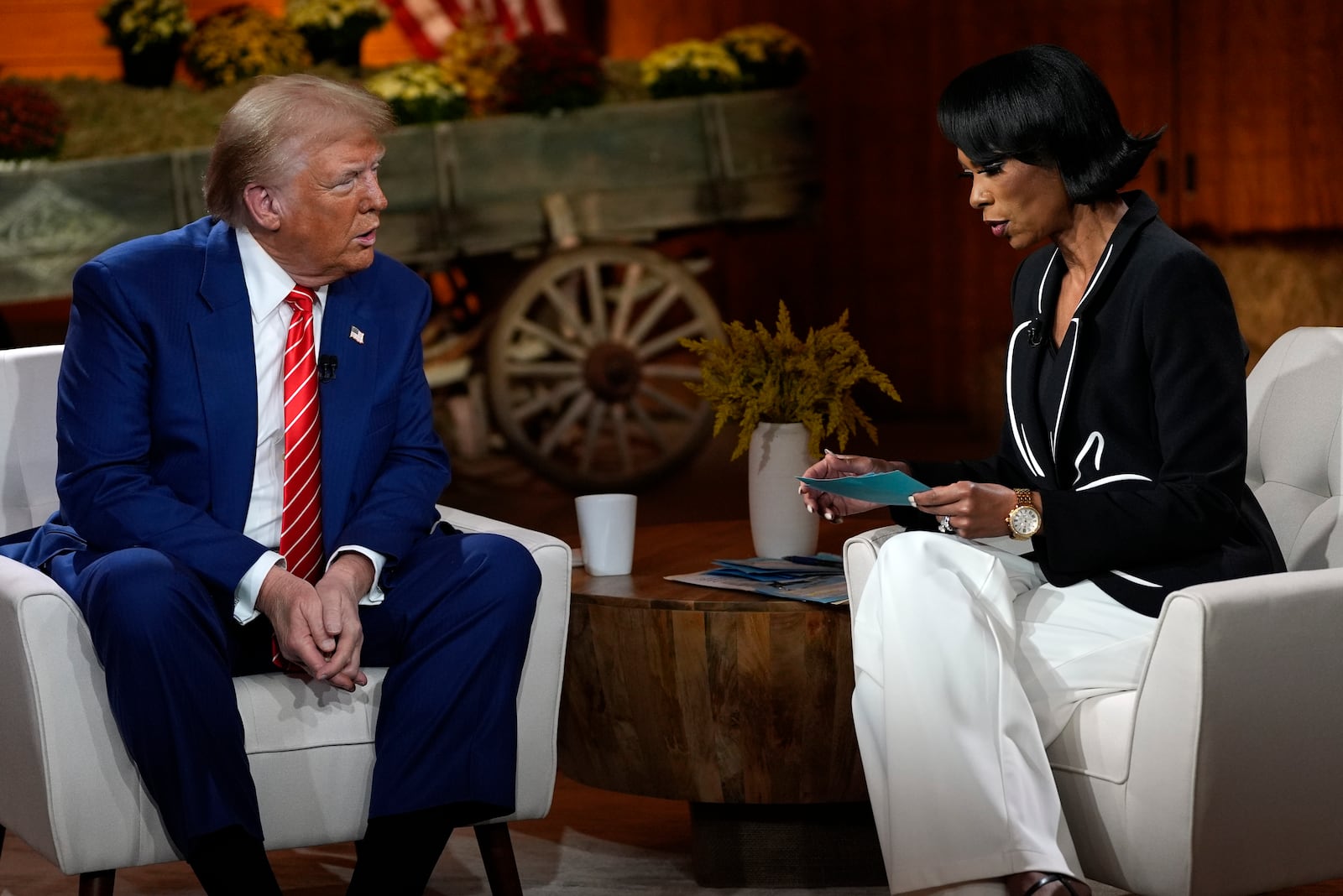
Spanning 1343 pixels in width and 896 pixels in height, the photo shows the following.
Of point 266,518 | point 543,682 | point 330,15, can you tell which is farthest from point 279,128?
point 330,15

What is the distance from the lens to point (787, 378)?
8.42ft

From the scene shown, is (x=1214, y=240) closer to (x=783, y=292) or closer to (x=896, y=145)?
(x=896, y=145)

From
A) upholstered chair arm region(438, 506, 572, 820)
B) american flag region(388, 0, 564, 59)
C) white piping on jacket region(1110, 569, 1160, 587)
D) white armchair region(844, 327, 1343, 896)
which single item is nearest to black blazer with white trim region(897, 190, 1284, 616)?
white piping on jacket region(1110, 569, 1160, 587)

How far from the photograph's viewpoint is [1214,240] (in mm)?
5445

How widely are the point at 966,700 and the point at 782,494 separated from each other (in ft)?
2.47

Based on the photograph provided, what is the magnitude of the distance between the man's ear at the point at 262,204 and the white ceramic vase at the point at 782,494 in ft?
2.69

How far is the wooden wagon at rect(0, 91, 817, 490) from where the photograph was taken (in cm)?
483

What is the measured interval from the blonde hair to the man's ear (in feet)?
0.04

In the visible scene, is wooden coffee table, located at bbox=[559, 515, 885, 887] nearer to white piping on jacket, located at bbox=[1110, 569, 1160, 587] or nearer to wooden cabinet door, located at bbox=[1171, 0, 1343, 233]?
white piping on jacket, located at bbox=[1110, 569, 1160, 587]

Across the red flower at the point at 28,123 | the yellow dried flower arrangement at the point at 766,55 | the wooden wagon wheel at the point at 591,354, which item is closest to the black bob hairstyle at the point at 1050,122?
the wooden wagon wheel at the point at 591,354

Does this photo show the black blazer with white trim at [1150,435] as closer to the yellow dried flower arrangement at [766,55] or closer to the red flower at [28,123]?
the yellow dried flower arrangement at [766,55]

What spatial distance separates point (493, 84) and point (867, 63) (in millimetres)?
Result: 1849

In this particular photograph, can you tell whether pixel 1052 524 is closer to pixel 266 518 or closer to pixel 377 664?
pixel 377 664

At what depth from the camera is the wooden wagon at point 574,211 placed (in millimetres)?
4832
